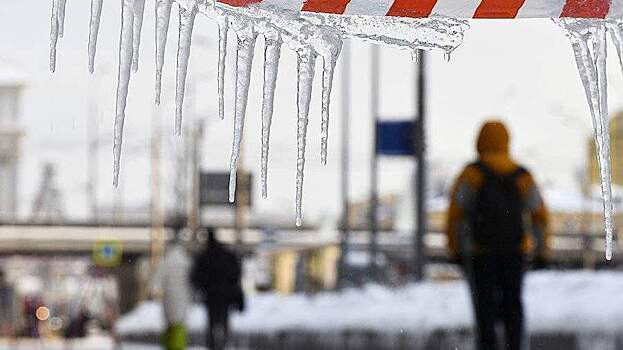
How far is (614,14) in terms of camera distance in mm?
2543

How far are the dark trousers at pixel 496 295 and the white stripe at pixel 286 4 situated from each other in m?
5.79

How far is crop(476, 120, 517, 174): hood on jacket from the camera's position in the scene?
838 cm

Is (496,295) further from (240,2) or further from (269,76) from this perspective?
(240,2)

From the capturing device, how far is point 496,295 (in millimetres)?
8234

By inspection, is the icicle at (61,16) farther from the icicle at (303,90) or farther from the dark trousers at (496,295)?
the dark trousers at (496,295)

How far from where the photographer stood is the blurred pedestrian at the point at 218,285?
1670 centimetres

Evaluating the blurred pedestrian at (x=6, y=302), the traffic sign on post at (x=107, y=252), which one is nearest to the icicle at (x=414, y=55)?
the traffic sign on post at (x=107, y=252)

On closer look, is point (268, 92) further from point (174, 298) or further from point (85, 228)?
point (85, 228)

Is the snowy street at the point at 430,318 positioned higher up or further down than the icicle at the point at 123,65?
further down

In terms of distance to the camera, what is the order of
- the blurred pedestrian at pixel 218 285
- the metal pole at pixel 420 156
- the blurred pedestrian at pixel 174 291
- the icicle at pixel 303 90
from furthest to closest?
the blurred pedestrian at pixel 174 291 → the blurred pedestrian at pixel 218 285 → the metal pole at pixel 420 156 → the icicle at pixel 303 90

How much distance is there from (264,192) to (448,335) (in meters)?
9.94

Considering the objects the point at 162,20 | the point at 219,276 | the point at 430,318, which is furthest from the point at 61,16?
the point at 219,276

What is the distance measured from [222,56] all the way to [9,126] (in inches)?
3894

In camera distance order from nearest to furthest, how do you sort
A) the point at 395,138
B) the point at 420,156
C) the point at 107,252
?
the point at 420,156
the point at 395,138
the point at 107,252
